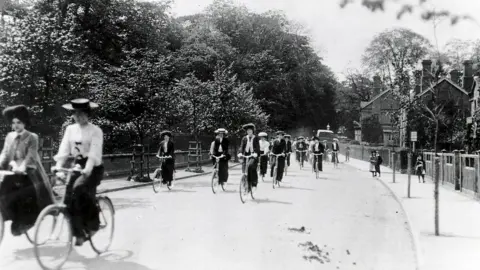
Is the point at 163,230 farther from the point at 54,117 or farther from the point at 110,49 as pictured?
the point at 110,49

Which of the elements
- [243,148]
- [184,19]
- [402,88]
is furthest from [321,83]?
[243,148]

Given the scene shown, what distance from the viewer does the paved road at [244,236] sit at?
20.1 feet

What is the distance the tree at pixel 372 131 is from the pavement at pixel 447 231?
5402 centimetres

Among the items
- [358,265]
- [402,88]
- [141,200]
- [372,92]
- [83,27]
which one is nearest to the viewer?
[358,265]

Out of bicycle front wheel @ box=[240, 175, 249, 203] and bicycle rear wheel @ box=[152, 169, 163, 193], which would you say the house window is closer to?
bicycle front wheel @ box=[240, 175, 249, 203]

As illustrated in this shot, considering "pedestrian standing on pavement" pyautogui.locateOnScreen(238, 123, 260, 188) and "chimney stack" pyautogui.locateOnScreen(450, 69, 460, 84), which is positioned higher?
"chimney stack" pyautogui.locateOnScreen(450, 69, 460, 84)

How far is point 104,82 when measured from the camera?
17.8 m

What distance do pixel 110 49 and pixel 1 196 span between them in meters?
29.3

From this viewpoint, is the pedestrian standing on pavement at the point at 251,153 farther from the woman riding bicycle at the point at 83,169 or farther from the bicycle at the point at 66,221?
the woman riding bicycle at the point at 83,169

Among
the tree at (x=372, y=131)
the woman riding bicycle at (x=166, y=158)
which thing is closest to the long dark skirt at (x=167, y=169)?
the woman riding bicycle at (x=166, y=158)

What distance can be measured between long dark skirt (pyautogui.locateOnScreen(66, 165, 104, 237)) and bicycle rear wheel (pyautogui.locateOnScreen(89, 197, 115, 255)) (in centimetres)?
31

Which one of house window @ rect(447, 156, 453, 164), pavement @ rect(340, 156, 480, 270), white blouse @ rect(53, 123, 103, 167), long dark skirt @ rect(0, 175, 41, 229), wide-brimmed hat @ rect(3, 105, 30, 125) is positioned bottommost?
pavement @ rect(340, 156, 480, 270)

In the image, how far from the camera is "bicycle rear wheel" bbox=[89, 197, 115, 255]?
6301mm

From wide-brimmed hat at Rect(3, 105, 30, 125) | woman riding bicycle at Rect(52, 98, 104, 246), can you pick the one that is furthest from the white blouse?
wide-brimmed hat at Rect(3, 105, 30, 125)
